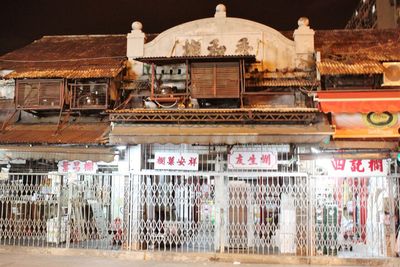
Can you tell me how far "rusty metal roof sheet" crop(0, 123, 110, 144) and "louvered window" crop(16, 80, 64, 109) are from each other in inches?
29.2

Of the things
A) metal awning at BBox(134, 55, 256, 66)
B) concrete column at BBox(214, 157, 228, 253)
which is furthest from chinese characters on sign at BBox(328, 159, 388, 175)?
metal awning at BBox(134, 55, 256, 66)

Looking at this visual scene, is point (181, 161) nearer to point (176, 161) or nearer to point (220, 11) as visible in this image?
point (176, 161)

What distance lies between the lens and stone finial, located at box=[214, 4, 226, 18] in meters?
14.3

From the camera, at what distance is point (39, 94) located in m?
14.1

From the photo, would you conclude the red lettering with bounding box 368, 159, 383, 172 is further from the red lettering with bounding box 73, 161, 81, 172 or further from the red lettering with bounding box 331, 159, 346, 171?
the red lettering with bounding box 73, 161, 81, 172

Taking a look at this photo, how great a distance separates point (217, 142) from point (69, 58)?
7.45 meters

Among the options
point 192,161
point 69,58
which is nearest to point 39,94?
point 69,58

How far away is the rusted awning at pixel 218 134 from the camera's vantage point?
11.5 m

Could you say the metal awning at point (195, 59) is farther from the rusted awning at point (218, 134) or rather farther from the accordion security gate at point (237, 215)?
the accordion security gate at point (237, 215)

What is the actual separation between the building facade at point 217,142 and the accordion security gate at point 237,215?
5cm

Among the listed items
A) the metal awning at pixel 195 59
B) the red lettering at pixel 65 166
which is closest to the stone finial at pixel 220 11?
the metal awning at pixel 195 59

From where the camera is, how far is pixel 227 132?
38.1 feet

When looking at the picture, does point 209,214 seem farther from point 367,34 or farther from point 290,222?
point 367,34

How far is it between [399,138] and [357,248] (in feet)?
11.8
